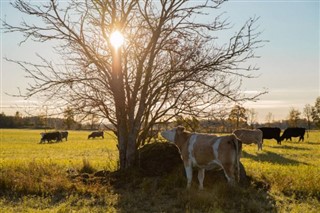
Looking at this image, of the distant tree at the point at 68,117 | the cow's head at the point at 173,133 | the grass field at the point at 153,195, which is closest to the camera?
the grass field at the point at 153,195

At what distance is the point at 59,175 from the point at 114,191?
8.89ft

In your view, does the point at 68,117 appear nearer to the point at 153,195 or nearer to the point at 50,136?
the point at 153,195

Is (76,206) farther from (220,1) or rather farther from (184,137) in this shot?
(220,1)

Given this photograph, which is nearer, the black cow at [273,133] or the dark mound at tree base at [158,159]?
the dark mound at tree base at [158,159]

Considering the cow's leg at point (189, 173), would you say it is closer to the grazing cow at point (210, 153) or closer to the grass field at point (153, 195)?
the grazing cow at point (210, 153)

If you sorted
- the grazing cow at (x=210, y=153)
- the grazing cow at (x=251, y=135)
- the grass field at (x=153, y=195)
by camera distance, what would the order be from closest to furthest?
the grass field at (x=153, y=195) → the grazing cow at (x=210, y=153) → the grazing cow at (x=251, y=135)

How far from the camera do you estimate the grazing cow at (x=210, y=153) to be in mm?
10000

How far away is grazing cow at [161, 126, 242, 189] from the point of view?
10000 mm

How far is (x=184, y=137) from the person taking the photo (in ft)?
38.0

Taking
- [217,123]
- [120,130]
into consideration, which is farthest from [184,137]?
[120,130]

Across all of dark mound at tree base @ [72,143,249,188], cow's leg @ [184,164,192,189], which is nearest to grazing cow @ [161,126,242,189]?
cow's leg @ [184,164,192,189]

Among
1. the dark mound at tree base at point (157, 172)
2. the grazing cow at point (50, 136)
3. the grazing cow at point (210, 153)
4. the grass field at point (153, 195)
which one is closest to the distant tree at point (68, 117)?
the grass field at point (153, 195)

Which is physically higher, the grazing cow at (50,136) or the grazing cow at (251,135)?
the grazing cow at (251,135)

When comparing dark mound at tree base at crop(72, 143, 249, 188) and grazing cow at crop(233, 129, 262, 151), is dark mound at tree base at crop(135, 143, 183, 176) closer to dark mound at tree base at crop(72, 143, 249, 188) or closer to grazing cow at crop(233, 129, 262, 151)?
dark mound at tree base at crop(72, 143, 249, 188)
